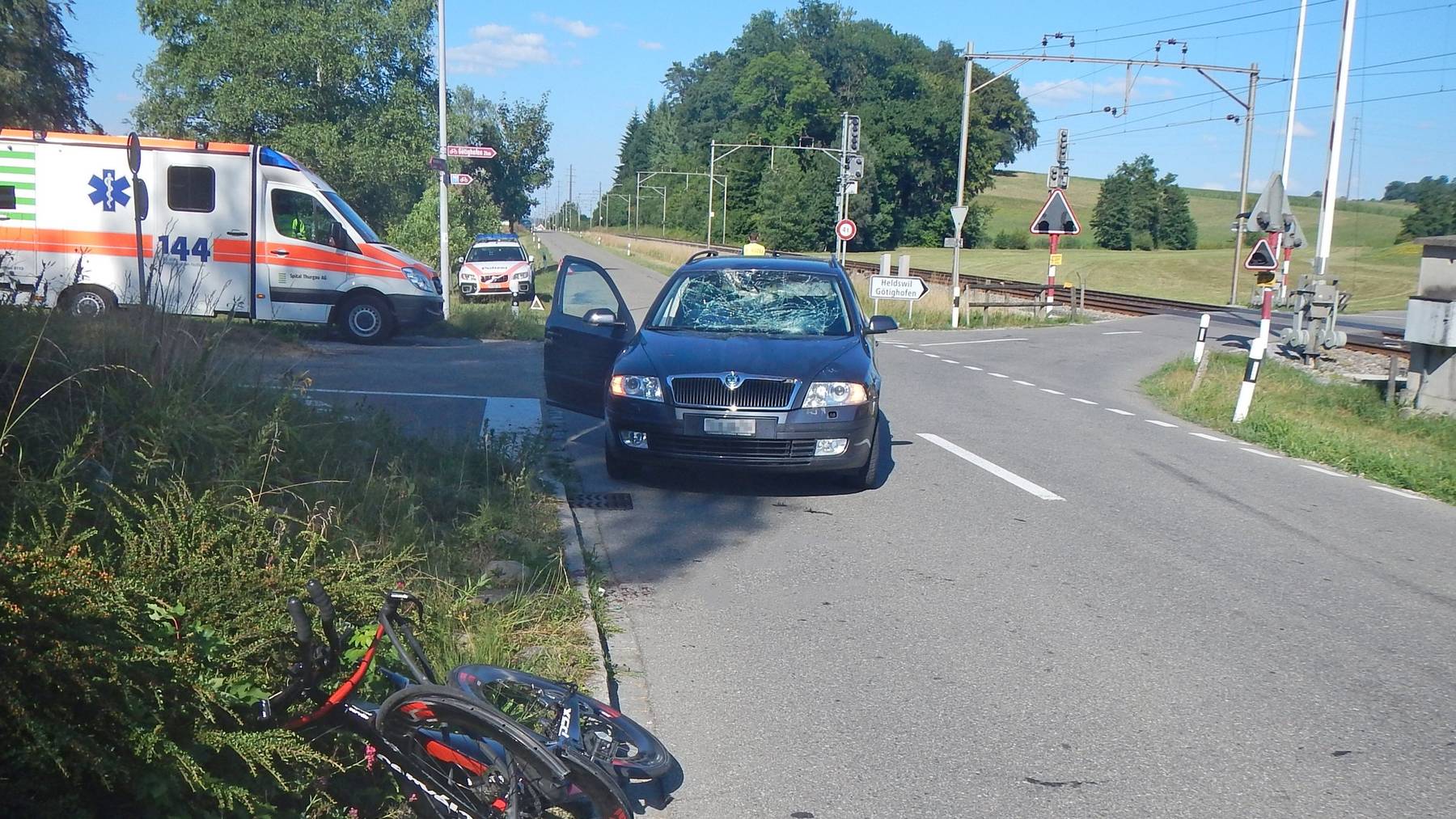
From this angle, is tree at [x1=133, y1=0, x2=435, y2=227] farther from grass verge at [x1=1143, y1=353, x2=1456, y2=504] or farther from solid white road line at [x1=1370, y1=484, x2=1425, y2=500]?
solid white road line at [x1=1370, y1=484, x2=1425, y2=500]

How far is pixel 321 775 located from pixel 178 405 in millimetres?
2554

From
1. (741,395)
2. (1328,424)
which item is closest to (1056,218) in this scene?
(1328,424)

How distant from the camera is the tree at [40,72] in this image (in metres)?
25.2

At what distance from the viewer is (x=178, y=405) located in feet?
17.6

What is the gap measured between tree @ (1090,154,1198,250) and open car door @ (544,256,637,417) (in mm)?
90933

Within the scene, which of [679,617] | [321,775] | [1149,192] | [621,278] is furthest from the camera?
[1149,192]

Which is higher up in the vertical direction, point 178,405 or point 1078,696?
point 178,405

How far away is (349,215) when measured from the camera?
17.9 meters

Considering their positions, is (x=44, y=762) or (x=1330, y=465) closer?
(x=44, y=762)

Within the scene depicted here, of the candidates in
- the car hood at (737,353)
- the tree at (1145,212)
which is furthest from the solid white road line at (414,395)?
the tree at (1145,212)

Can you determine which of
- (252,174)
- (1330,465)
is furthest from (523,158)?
(1330,465)

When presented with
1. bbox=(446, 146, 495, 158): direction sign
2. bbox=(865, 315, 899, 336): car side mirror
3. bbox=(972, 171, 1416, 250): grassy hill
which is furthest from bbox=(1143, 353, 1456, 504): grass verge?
bbox=(972, 171, 1416, 250): grassy hill

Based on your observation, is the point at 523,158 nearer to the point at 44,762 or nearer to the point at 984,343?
the point at 984,343

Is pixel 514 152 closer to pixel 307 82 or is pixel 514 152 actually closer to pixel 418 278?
pixel 307 82
